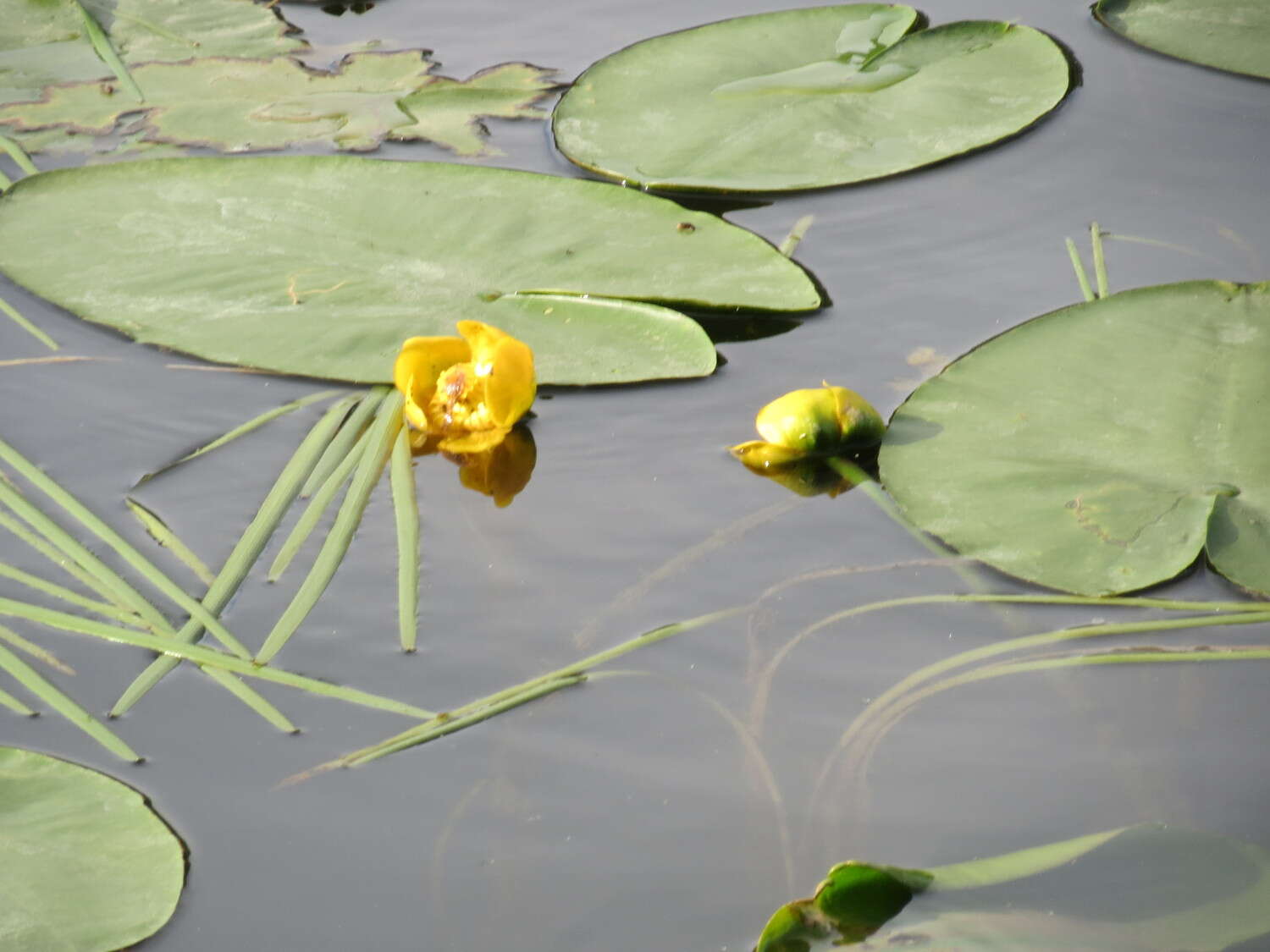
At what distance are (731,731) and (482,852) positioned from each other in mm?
252

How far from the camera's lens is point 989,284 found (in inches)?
66.8

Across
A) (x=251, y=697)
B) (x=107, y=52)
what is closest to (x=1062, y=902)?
(x=251, y=697)

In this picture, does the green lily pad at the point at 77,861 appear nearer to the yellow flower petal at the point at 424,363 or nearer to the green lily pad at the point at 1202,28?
the yellow flower petal at the point at 424,363

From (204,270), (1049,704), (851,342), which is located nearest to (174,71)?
(204,270)

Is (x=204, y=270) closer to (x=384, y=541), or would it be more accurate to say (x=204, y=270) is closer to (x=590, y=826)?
(x=384, y=541)

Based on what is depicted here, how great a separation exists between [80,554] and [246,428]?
0.86 ft

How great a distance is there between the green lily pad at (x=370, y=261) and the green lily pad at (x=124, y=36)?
588mm

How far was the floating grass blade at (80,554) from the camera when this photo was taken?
4.28 ft

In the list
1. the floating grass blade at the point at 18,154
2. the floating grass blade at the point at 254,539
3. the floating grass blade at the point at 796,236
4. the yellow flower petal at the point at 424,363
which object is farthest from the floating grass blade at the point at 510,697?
the floating grass blade at the point at 18,154

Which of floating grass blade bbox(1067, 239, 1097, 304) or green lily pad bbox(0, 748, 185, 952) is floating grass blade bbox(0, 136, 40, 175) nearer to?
green lily pad bbox(0, 748, 185, 952)

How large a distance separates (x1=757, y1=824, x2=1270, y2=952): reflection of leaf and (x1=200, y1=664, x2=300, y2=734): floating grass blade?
1.66ft

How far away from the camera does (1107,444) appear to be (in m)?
1.38

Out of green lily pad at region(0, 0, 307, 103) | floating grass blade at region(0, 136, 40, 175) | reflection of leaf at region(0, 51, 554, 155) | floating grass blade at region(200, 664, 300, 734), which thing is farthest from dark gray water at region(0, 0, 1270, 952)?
green lily pad at region(0, 0, 307, 103)

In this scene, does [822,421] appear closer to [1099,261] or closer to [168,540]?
[1099,261]
